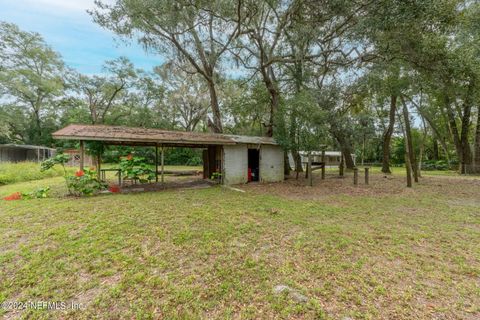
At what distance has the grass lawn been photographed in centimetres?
225

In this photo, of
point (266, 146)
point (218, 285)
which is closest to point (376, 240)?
point (218, 285)

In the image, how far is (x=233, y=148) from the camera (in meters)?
9.92

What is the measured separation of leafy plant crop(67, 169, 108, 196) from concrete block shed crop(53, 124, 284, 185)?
0.96 metres

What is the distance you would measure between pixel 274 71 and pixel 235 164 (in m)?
7.57

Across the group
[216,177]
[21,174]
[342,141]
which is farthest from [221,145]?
[21,174]

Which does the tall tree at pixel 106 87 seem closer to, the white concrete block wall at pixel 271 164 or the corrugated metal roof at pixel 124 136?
the corrugated metal roof at pixel 124 136

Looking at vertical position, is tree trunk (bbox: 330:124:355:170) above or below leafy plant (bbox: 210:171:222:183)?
above

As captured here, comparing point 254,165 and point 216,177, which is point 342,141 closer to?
point 254,165

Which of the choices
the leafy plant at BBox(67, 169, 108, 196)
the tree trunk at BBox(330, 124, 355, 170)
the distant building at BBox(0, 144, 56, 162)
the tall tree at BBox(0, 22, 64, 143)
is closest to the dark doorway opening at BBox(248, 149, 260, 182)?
the tree trunk at BBox(330, 124, 355, 170)

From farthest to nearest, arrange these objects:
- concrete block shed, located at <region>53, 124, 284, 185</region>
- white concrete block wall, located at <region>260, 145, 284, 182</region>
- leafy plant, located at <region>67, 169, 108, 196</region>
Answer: white concrete block wall, located at <region>260, 145, 284, 182</region> < concrete block shed, located at <region>53, 124, 284, 185</region> < leafy plant, located at <region>67, 169, 108, 196</region>

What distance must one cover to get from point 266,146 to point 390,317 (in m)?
8.86

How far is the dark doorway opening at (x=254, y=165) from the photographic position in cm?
1105

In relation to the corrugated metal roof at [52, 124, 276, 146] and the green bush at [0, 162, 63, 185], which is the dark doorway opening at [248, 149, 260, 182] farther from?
the green bush at [0, 162, 63, 185]

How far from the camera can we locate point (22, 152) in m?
22.7
